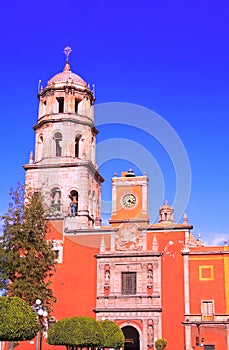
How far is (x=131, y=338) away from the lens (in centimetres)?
3303

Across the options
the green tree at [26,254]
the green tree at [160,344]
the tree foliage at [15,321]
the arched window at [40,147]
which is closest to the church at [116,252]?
the arched window at [40,147]

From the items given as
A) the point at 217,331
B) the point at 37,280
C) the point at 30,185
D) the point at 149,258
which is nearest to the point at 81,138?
the point at 30,185

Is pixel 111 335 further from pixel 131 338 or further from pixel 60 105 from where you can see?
pixel 60 105

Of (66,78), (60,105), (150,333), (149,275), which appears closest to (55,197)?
(60,105)

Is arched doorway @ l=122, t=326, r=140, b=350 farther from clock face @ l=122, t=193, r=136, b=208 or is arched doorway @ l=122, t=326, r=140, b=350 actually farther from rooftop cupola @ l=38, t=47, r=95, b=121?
rooftop cupola @ l=38, t=47, r=95, b=121

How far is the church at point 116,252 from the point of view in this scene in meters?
32.1

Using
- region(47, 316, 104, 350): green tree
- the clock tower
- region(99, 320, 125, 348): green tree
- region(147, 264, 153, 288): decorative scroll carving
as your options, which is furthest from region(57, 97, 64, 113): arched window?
region(47, 316, 104, 350): green tree

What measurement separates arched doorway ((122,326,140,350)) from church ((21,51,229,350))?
60 mm

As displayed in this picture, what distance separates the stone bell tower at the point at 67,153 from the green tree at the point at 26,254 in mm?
4425

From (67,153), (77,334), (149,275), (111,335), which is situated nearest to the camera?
(77,334)

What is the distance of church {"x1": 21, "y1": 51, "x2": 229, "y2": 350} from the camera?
32094mm

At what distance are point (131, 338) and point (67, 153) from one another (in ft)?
40.5

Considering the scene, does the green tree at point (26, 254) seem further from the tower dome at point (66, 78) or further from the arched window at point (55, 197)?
the tower dome at point (66, 78)

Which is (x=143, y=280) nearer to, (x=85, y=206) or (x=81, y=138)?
(x=85, y=206)
